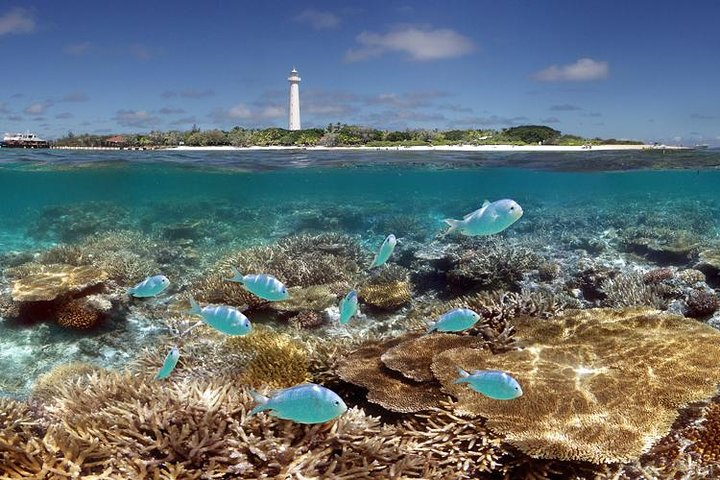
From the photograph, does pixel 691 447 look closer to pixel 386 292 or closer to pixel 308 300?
pixel 386 292

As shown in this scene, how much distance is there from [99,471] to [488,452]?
3068mm

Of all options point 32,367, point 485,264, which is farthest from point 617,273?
point 32,367

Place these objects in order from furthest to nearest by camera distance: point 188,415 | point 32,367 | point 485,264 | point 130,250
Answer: point 130,250 → point 485,264 → point 32,367 → point 188,415

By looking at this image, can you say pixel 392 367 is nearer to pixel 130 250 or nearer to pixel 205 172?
pixel 130 250

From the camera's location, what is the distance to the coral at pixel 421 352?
5207 mm

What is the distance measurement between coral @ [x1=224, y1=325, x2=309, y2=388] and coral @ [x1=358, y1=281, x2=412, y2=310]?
3844 mm

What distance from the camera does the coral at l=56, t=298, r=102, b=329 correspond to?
9289 millimetres

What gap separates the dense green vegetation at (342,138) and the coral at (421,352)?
28.5 meters

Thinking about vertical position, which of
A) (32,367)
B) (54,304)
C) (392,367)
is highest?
(392,367)

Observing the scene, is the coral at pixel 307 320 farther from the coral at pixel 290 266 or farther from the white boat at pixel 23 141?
the white boat at pixel 23 141

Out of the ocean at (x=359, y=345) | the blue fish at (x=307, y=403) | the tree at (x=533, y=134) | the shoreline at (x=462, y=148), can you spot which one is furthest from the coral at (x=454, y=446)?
the tree at (x=533, y=134)

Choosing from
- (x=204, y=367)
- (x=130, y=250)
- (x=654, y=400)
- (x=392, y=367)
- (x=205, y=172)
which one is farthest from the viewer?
(x=205, y=172)

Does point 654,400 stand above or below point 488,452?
above

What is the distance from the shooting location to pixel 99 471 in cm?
362
